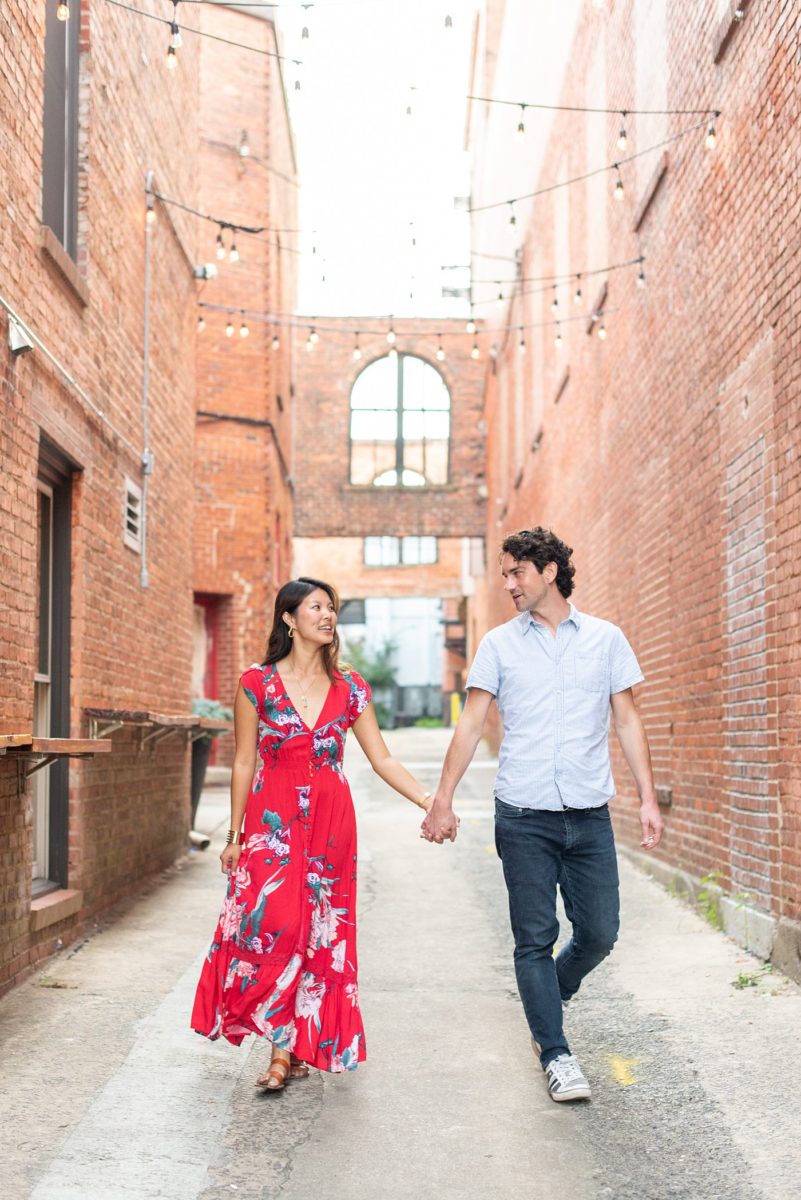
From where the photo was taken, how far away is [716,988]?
19.6ft

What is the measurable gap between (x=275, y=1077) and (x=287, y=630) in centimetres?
147

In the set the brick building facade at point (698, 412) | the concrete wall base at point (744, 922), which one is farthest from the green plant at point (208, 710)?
the concrete wall base at point (744, 922)

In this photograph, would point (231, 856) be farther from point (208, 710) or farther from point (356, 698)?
point (208, 710)

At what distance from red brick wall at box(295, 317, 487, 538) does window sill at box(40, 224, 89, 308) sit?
20.3 m

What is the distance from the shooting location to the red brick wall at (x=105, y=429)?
19.6 ft

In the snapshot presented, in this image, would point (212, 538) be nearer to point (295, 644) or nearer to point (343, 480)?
point (343, 480)

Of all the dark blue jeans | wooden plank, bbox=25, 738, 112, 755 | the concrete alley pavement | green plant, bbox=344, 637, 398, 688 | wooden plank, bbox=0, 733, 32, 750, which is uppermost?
green plant, bbox=344, 637, 398, 688

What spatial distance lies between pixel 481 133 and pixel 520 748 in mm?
23979

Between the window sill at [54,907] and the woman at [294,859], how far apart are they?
199 centimetres

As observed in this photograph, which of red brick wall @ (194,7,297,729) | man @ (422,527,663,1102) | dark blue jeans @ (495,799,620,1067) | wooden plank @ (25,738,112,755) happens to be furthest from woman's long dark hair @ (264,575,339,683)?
red brick wall @ (194,7,297,729)

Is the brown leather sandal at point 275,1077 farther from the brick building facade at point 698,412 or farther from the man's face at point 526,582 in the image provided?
the brick building facade at point 698,412

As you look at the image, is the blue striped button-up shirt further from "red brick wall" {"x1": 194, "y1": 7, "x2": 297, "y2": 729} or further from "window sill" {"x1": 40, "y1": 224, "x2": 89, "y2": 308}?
"red brick wall" {"x1": 194, "y1": 7, "x2": 297, "y2": 729}

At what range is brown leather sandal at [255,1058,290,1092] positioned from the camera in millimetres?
4445

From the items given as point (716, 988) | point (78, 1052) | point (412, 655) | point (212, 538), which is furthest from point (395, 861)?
point (412, 655)
